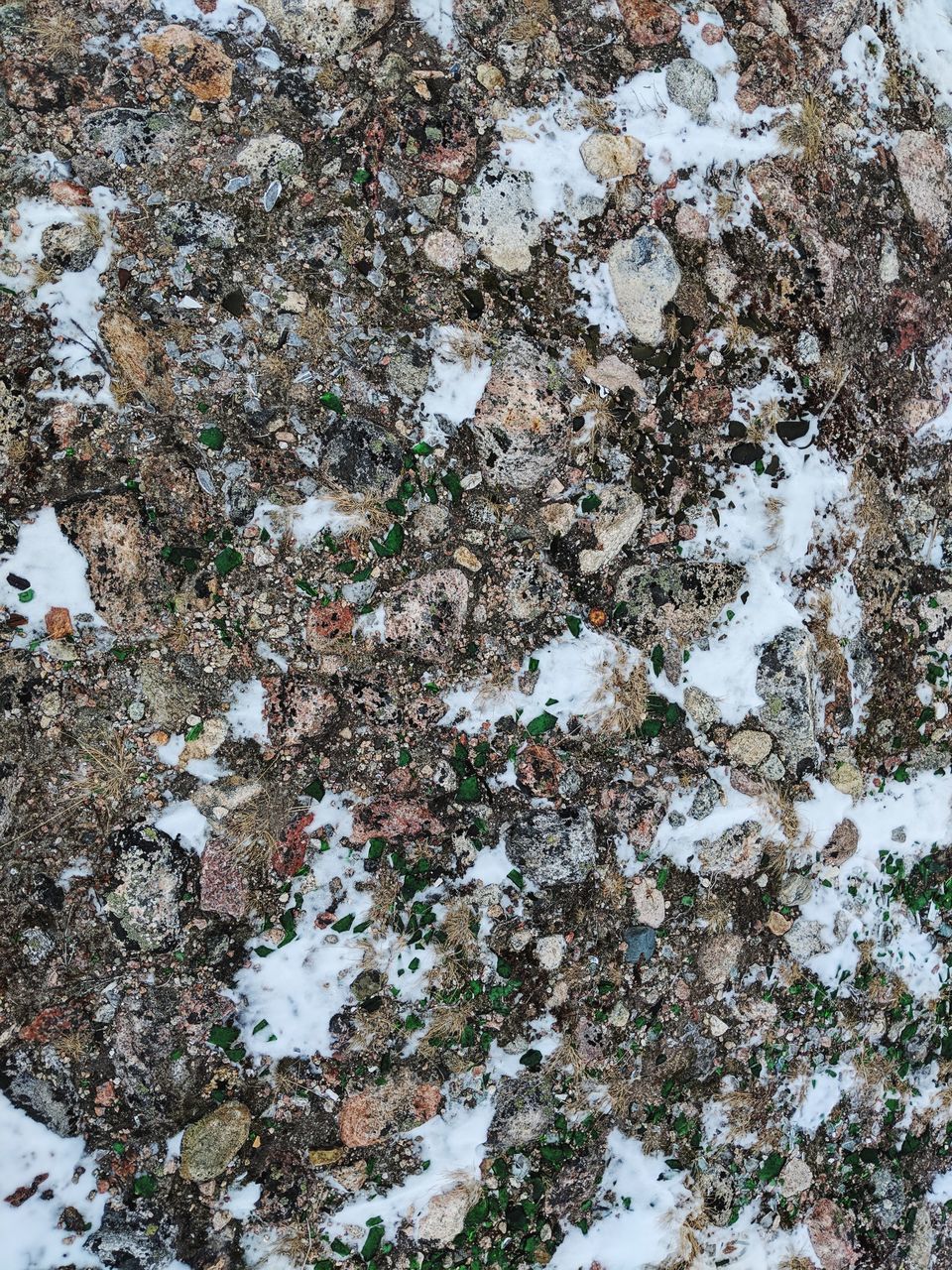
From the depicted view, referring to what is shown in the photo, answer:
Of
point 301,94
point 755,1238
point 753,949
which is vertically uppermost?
point 301,94

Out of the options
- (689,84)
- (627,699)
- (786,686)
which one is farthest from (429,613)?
(689,84)

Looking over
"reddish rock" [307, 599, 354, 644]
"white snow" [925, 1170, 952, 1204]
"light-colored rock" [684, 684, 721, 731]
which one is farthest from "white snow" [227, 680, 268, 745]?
"white snow" [925, 1170, 952, 1204]

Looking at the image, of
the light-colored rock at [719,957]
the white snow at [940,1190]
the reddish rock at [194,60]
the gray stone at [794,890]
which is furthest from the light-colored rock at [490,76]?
the white snow at [940,1190]

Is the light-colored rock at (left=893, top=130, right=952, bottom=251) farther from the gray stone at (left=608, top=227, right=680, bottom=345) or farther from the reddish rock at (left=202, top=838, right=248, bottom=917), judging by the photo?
the reddish rock at (left=202, top=838, right=248, bottom=917)

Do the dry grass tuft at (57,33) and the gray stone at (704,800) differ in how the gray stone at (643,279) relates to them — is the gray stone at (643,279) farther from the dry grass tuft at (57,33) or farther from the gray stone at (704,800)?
the dry grass tuft at (57,33)

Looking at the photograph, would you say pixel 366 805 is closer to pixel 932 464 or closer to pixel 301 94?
pixel 301 94

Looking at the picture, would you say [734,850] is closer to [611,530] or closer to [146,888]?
[611,530]

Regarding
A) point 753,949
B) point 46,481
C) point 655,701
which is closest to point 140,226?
point 46,481
